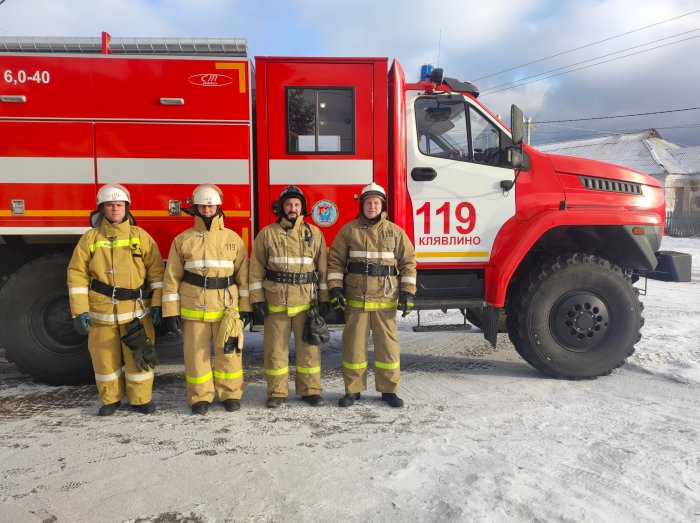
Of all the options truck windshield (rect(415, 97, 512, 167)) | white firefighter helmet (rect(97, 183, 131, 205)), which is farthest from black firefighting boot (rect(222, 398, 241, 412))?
truck windshield (rect(415, 97, 512, 167))

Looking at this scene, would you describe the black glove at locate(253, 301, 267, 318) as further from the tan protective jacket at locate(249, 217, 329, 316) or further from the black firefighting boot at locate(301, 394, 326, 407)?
the black firefighting boot at locate(301, 394, 326, 407)

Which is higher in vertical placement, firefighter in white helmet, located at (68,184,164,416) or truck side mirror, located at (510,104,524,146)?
truck side mirror, located at (510,104,524,146)

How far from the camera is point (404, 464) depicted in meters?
2.91

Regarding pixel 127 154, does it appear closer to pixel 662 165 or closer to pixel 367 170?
pixel 367 170

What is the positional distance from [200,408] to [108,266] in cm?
132

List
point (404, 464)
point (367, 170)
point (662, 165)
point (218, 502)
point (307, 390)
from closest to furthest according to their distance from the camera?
point (218, 502), point (404, 464), point (307, 390), point (367, 170), point (662, 165)

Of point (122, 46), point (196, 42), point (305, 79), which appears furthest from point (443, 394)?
point (122, 46)

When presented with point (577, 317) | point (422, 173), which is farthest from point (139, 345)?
point (577, 317)

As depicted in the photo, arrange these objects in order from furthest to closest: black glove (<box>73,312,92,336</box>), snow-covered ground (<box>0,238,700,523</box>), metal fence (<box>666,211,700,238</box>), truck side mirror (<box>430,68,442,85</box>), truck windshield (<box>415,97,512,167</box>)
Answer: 1. metal fence (<box>666,211,700,238</box>)
2. truck windshield (<box>415,97,512,167</box>)
3. truck side mirror (<box>430,68,442,85</box>)
4. black glove (<box>73,312,92,336</box>)
5. snow-covered ground (<box>0,238,700,523</box>)

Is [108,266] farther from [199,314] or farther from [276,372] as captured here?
[276,372]

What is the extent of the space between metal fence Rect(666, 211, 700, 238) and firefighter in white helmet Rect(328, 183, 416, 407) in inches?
1010

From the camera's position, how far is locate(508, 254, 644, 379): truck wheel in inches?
177

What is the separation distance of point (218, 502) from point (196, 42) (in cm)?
367

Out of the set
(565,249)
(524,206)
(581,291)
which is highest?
(524,206)
